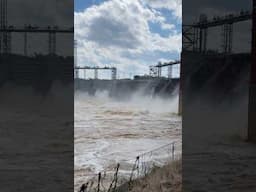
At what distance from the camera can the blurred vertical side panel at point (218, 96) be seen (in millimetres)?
1803

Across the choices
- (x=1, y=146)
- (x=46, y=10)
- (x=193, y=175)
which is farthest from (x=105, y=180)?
(x=46, y=10)

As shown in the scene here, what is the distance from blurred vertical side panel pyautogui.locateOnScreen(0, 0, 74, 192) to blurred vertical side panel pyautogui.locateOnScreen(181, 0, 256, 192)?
0.70 metres

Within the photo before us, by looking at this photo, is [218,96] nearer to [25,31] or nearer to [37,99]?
[37,99]

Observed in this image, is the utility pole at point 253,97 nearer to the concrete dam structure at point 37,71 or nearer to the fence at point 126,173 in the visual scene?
the fence at point 126,173

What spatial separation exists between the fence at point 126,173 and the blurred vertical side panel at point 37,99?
31 cm

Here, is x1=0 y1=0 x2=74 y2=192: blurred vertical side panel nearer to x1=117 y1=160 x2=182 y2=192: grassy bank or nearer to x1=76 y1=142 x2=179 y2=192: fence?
x1=76 y1=142 x2=179 y2=192: fence

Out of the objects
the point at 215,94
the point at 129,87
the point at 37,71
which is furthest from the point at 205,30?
the point at 129,87

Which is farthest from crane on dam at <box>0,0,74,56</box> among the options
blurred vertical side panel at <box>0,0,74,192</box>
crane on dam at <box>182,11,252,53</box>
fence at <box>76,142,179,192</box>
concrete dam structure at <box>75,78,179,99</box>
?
concrete dam structure at <box>75,78,179,99</box>

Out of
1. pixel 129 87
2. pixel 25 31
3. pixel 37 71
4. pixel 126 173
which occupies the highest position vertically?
pixel 25 31

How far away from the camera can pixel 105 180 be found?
2.39 m

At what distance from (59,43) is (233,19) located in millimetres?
1017

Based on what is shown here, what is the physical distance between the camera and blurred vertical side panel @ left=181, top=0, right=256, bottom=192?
1803 mm

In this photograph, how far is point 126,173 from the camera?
270 centimetres

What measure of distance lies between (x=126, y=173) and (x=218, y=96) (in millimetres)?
1214
